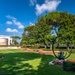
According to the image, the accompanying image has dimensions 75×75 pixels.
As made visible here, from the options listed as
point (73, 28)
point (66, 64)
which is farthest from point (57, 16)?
point (66, 64)

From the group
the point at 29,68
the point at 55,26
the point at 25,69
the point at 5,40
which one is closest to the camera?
the point at 25,69

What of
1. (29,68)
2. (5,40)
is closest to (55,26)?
(29,68)

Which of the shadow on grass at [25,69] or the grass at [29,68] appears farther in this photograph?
the grass at [29,68]

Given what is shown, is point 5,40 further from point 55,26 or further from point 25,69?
point 25,69

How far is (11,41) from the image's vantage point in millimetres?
88062

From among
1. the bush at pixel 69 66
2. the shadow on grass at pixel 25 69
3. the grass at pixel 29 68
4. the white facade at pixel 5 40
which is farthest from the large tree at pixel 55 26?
the white facade at pixel 5 40

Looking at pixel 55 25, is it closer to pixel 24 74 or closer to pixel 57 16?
pixel 57 16

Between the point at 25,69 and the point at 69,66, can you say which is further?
the point at 25,69

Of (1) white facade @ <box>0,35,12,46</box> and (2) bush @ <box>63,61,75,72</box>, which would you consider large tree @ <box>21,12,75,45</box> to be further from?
(1) white facade @ <box>0,35,12,46</box>

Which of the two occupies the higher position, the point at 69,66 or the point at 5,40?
the point at 5,40

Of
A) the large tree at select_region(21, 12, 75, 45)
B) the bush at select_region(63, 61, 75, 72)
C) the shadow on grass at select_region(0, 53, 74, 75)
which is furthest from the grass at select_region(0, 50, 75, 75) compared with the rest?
the large tree at select_region(21, 12, 75, 45)

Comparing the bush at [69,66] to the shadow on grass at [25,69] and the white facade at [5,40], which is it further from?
the white facade at [5,40]

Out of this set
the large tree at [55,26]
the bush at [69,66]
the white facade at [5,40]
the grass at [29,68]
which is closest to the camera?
the grass at [29,68]

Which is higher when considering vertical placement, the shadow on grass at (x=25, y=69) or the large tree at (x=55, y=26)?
the large tree at (x=55, y=26)
